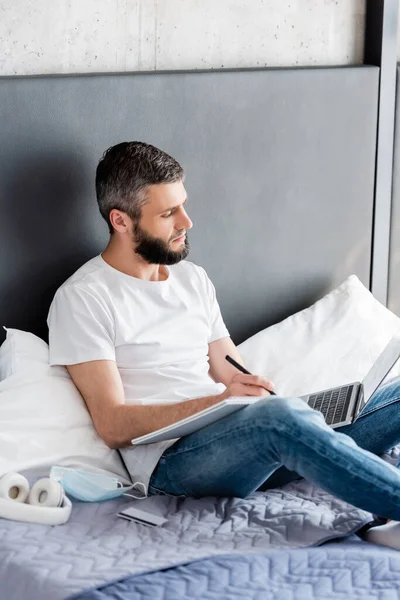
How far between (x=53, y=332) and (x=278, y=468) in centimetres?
58

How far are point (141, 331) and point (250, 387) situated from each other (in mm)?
329

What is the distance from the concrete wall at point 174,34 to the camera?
7.54 feet

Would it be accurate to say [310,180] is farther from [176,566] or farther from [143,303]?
[176,566]

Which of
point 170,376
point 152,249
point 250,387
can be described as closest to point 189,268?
point 152,249

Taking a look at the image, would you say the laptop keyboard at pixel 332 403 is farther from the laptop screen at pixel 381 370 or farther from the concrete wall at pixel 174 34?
the concrete wall at pixel 174 34

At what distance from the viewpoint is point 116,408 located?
6.95 feet

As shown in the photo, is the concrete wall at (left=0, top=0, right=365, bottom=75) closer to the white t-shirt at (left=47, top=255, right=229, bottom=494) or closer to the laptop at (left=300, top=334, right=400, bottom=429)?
the white t-shirt at (left=47, top=255, right=229, bottom=494)

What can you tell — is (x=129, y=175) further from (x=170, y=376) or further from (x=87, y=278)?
(x=170, y=376)

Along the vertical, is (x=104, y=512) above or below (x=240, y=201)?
below

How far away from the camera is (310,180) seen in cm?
289

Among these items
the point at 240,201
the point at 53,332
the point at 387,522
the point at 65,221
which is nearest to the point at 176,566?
the point at 387,522

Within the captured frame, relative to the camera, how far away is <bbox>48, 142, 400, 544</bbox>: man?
1.90 m

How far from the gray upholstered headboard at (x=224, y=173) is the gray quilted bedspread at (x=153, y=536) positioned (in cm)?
57

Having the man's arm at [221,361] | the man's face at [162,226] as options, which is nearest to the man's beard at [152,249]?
the man's face at [162,226]
